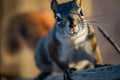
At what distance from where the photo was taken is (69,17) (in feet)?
2.40

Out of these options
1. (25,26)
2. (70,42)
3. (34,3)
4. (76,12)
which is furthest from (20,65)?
(76,12)

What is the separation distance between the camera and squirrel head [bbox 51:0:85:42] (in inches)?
28.3

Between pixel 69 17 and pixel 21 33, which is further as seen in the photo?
pixel 21 33

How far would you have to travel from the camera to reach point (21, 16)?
238 centimetres

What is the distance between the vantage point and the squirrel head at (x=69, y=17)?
718 mm

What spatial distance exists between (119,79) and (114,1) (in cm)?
15

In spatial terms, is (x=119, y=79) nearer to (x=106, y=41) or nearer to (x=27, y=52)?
(x=106, y=41)

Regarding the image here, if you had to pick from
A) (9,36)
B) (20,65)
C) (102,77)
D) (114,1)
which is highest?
(114,1)

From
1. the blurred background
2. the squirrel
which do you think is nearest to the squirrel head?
the squirrel

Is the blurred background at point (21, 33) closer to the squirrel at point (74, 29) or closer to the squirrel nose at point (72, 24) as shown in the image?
the squirrel at point (74, 29)

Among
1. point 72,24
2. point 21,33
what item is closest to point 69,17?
point 72,24

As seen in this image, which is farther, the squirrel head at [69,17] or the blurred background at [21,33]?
the blurred background at [21,33]

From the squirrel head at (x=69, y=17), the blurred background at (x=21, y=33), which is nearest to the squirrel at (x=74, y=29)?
the squirrel head at (x=69, y=17)

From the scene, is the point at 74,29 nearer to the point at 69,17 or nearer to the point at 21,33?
the point at 69,17
